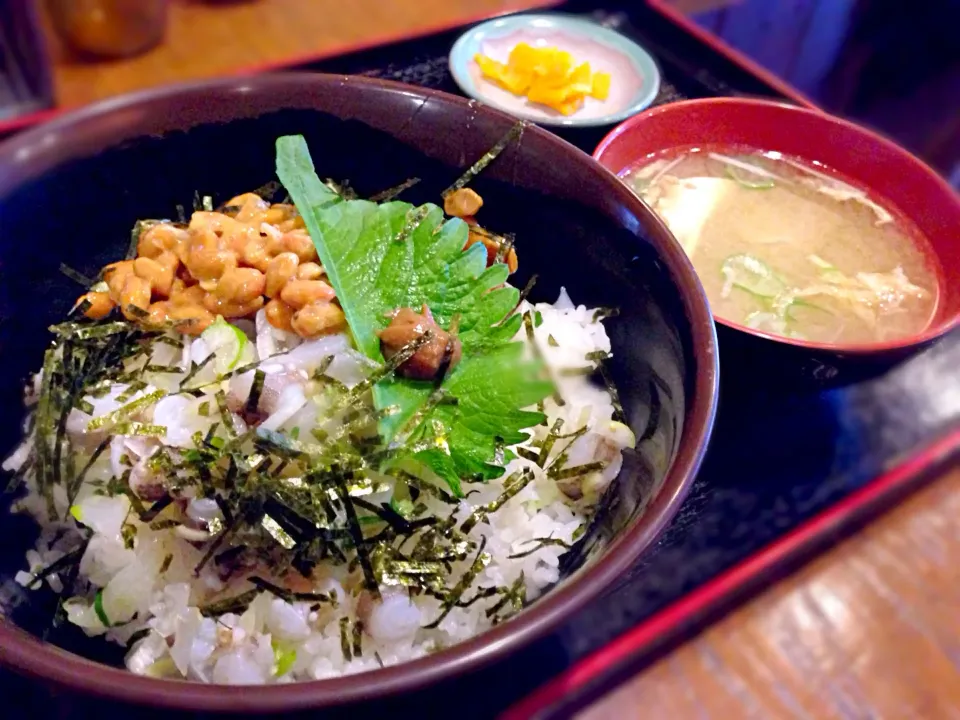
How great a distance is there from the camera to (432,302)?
112 cm

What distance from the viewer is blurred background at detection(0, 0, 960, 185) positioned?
2363 mm

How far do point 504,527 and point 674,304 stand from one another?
37 centimetres

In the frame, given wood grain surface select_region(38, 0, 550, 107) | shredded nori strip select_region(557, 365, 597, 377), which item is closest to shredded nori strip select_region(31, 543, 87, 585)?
shredded nori strip select_region(557, 365, 597, 377)

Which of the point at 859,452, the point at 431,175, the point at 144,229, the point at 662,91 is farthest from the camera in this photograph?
the point at 662,91

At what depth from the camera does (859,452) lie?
1.61 metres

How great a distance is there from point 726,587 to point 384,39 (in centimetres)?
141

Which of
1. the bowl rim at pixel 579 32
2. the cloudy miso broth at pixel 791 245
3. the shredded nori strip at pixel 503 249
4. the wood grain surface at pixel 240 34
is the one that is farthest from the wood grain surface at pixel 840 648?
the wood grain surface at pixel 240 34

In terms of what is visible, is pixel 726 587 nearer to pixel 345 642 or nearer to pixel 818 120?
pixel 345 642

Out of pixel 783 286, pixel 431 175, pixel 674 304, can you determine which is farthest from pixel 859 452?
pixel 431 175

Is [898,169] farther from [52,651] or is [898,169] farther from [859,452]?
[52,651]

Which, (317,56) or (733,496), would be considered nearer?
(733,496)

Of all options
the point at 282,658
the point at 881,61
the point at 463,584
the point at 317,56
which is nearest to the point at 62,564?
the point at 282,658

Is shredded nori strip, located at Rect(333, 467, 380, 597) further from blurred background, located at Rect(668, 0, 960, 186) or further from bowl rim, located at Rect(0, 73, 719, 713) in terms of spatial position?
blurred background, located at Rect(668, 0, 960, 186)

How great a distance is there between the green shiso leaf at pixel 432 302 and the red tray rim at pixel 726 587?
51cm
